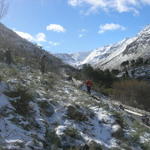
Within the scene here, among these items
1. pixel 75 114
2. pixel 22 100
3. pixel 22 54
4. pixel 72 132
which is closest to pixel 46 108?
pixel 22 100

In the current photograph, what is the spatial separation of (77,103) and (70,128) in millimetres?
3508

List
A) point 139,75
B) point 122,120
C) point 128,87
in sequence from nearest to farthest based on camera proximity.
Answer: point 122,120 < point 128,87 < point 139,75

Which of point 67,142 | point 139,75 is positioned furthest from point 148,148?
point 139,75

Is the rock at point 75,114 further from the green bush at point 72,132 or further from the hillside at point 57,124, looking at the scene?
the green bush at point 72,132

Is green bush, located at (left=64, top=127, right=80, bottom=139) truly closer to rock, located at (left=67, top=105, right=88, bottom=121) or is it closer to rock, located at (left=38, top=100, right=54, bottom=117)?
rock, located at (left=67, top=105, right=88, bottom=121)

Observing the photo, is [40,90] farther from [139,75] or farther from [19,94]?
[139,75]

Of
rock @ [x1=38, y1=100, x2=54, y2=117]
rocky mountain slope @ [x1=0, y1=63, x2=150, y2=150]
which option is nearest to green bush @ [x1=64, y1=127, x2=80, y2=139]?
rocky mountain slope @ [x1=0, y1=63, x2=150, y2=150]

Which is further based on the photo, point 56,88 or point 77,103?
point 56,88

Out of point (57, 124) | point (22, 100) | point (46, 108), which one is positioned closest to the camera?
point (57, 124)

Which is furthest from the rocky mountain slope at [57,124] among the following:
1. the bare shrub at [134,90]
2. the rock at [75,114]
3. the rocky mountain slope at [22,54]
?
the bare shrub at [134,90]

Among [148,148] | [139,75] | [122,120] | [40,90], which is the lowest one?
[148,148]

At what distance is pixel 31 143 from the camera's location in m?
9.62

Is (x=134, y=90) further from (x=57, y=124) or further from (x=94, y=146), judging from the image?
(x=94, y=146)

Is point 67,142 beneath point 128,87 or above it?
beneath
